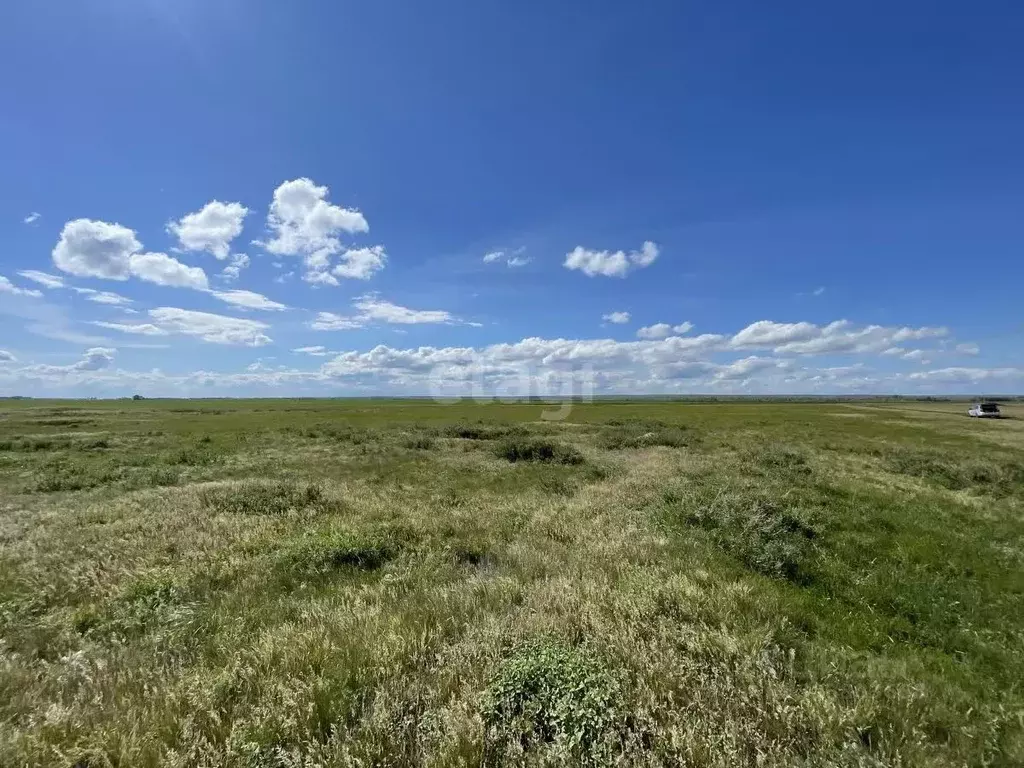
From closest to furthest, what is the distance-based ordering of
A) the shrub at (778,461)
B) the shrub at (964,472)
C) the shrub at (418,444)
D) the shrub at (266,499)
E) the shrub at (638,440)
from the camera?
the shrub at (266,499), the shrub at (964,472), the shrub at (778,461), the shrub at (418,444), the shrub at (638,440)

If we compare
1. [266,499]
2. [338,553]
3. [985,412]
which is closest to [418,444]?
[266,499]

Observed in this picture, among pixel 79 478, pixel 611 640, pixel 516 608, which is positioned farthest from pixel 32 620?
pixel 79 478

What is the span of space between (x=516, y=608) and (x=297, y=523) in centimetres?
819

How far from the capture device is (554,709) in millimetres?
4062

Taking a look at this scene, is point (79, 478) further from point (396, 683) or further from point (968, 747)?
point (968, 747)

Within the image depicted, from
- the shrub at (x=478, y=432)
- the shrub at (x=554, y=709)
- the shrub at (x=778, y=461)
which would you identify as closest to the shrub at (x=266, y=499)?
the shrub at (x=554, y=709)

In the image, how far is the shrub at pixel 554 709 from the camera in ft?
12.1

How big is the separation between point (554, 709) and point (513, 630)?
1.41 metres

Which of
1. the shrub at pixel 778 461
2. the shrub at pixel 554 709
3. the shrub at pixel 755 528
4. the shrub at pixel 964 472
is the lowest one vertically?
the shrub at pixel 964 472

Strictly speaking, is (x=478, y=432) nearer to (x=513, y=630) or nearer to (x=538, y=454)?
(x=538, y=454)

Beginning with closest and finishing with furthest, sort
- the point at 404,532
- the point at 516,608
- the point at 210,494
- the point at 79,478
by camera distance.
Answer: the point at 516,608 → the point at 404,532 → the point at 210,494 → the point at 79,478

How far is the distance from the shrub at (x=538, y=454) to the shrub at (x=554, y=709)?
20.3 metres

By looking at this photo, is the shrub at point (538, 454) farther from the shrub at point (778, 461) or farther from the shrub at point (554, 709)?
the shrub at point (554, 709)

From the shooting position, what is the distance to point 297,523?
1204 centimetres
